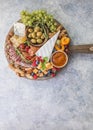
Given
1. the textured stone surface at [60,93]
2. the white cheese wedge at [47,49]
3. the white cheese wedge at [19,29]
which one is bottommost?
the textured stone surface at [60,93]

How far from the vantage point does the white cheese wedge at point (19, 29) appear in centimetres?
226

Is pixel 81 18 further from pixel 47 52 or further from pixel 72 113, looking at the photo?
pixel 72 113

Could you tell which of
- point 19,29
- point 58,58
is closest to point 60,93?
point 58,58

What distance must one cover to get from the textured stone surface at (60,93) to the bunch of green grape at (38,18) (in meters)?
0.17

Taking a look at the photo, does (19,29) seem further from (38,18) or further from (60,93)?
(60,93)

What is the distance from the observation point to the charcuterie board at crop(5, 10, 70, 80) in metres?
2.21

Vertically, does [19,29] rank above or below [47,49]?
above

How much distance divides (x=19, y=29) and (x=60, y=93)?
1.67ft

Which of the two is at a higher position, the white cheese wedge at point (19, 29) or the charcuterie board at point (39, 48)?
the white cheese wedge at point (19, 29)

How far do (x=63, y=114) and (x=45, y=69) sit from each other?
0.33 metres

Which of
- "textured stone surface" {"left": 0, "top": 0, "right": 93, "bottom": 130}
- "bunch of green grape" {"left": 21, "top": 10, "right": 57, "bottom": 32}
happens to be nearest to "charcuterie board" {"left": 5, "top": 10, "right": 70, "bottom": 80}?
"bunch of green grape" {"left": 21, "top": 10, "right": 57, "bottom": 32}

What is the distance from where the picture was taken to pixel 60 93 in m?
2.29

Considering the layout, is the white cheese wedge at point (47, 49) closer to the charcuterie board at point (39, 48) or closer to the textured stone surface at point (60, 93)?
the charcuterie board at point (39, 48)

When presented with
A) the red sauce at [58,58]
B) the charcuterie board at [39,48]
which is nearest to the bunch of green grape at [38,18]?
the charcuterie board at [39,48]
